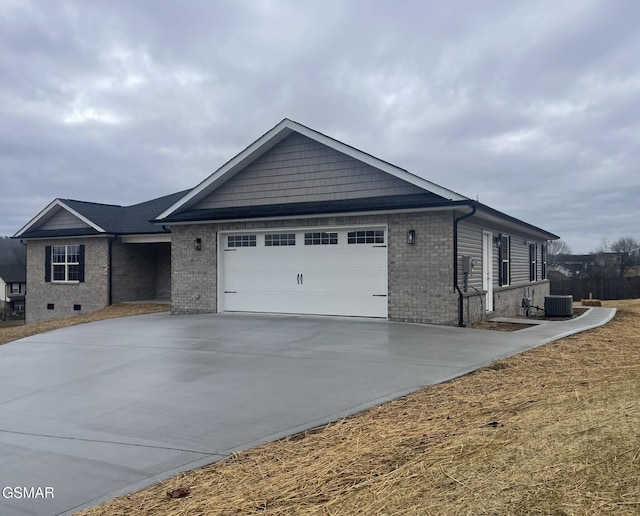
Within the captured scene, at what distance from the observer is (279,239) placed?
14.6m

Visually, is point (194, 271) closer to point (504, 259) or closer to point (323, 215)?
point (323, 215)

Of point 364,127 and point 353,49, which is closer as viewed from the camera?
point 353,49

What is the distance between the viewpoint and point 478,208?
12055 millimetres

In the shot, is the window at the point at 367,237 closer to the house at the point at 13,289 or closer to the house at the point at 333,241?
the house at the point at 333,241

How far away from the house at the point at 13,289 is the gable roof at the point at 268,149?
41.5 metres

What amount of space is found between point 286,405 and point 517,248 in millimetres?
15049

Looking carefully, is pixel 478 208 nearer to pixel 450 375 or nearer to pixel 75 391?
pixel 450 375

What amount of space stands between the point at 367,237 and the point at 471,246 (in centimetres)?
276

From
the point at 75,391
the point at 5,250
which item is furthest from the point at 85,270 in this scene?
the point at 5,250

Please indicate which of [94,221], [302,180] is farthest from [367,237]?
[94,221]

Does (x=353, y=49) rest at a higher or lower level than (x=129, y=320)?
higher

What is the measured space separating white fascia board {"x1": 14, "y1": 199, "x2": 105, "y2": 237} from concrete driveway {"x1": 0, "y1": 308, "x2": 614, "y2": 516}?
1006 centimetres

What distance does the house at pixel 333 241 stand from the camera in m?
12.4

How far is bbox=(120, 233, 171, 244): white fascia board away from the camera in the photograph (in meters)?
20.5
